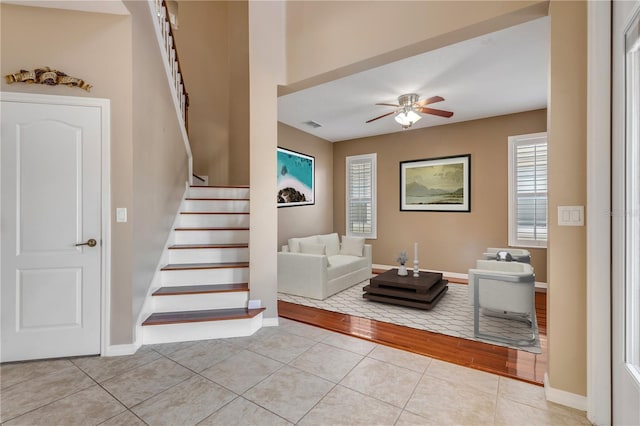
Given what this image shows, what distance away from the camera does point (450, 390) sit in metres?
1.99

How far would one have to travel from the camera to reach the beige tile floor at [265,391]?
172cm

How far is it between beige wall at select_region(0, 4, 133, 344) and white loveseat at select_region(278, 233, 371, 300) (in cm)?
235

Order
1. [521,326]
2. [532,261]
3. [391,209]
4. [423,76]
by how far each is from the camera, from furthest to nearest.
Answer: [391,209]
[532,261]
[423,76]
[521,326]

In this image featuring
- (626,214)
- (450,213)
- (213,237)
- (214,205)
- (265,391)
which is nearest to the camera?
(626,214)

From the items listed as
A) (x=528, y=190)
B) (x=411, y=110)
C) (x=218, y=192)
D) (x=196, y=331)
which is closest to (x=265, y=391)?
(x=196, y=331)

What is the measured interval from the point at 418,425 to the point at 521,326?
7.65 feet

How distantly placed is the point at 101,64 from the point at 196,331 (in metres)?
2.54

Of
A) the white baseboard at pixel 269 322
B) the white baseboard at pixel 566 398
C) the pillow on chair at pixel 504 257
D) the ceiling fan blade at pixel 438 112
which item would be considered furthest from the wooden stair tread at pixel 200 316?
the ceiling fan blade at pixel 438 112

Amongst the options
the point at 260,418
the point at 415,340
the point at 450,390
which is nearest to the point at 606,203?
the point at 450,390

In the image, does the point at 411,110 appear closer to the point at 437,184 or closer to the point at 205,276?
the point at 437,184

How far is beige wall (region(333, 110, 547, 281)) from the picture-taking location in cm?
511

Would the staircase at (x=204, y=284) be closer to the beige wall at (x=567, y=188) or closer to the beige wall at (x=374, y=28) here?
the beige wall at (x=374, y=28)

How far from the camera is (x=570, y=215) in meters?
1.81

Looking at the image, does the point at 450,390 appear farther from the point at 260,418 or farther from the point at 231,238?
the point at 231,238
